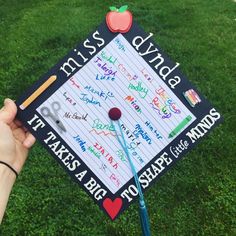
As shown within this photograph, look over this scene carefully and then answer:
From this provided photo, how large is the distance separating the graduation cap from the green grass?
157cm

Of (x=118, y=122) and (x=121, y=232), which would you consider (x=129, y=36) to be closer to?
(x=118, y=122)

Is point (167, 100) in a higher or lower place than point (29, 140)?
lower

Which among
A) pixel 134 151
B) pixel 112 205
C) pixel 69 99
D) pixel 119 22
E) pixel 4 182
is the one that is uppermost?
pixel 119 22

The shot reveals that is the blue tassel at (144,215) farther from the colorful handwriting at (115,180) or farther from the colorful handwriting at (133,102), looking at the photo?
the colorful handwriting at (133,102)

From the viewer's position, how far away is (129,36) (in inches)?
87.2

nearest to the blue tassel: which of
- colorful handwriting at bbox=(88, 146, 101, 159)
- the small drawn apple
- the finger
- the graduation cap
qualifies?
the graduation cap

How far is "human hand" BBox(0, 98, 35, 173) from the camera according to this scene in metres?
2.27

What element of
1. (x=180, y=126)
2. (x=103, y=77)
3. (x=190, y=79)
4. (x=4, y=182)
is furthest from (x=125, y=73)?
(x=190, y=79)

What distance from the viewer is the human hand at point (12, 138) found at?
2.27 metres

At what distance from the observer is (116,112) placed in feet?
7.32

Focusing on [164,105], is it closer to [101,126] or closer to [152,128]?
[152,128]

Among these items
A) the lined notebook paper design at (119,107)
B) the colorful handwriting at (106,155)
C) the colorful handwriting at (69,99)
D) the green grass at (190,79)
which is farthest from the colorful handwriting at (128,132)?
the green grass at (190,79)

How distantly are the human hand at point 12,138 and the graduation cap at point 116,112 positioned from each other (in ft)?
0.20

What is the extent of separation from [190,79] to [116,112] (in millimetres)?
3126
